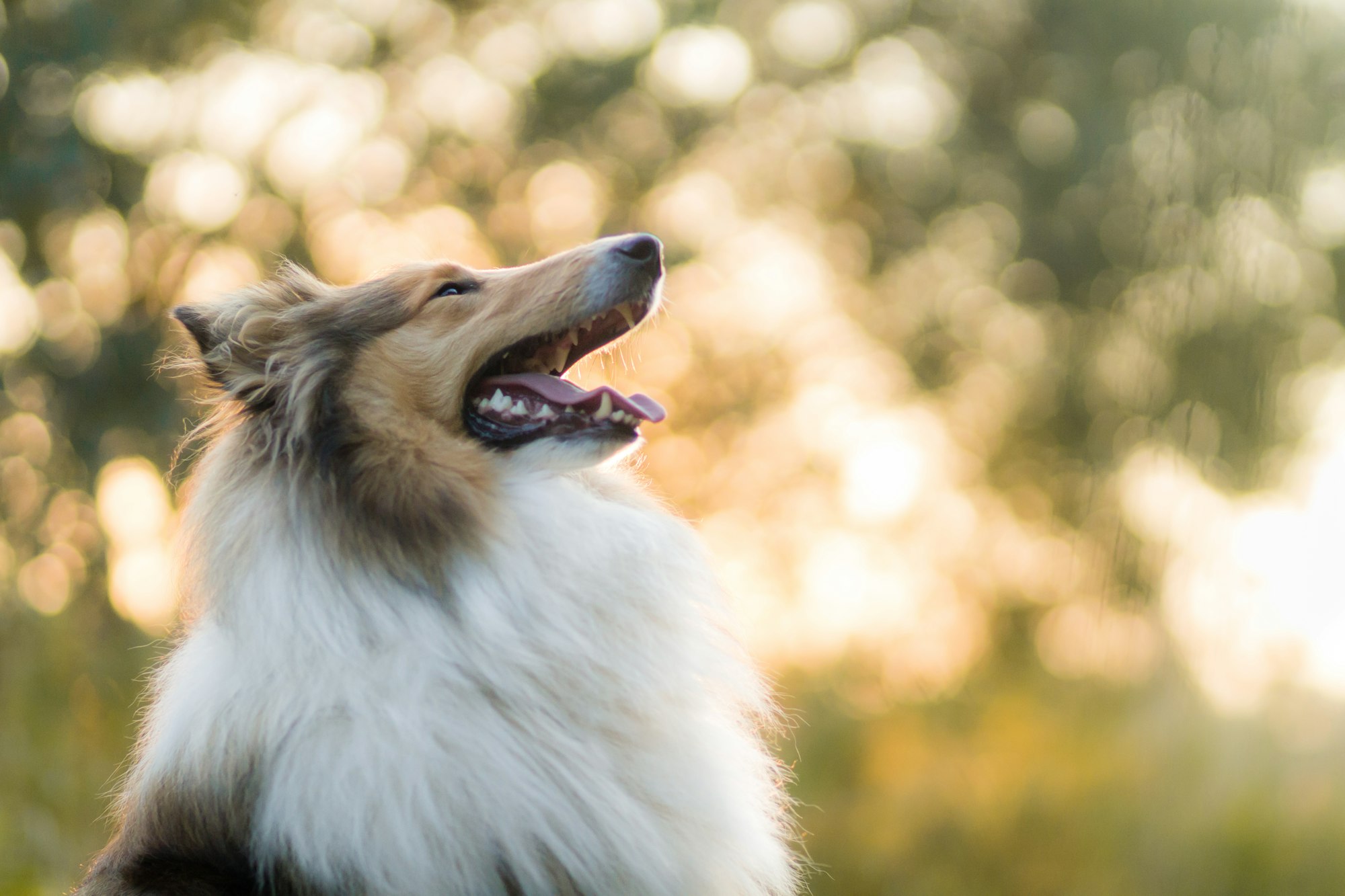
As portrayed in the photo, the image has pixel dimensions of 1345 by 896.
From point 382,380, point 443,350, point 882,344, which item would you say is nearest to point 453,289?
point 443,350

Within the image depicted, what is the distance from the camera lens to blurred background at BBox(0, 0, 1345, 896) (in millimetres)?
5031

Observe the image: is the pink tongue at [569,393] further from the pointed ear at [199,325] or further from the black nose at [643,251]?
the pointed ear at [199,325]

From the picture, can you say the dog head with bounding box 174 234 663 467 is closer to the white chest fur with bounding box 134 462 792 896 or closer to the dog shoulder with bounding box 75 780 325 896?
the white chest fur with bounding box 134 462 792 896

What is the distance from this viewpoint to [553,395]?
3.02m

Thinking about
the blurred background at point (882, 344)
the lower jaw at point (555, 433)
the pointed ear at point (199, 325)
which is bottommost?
the blurred background at point (882, 344)

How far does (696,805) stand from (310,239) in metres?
7.77

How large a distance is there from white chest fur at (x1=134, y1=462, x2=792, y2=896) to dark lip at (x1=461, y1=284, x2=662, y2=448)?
135mm

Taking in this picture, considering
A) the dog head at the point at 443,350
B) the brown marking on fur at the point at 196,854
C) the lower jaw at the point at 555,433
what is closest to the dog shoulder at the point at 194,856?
the brown marking on fur at the point at 196,854

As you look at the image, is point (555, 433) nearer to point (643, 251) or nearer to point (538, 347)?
point (538, 347)

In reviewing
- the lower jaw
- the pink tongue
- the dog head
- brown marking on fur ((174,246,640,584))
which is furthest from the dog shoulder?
the pink tongue

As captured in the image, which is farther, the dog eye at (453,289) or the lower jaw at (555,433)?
the dog eye at (453,289)

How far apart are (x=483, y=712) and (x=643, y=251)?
1365 mm

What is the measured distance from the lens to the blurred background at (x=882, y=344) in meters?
5.03

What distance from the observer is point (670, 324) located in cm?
1135
